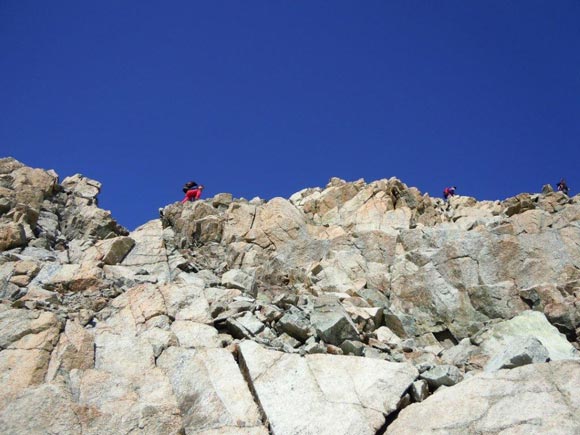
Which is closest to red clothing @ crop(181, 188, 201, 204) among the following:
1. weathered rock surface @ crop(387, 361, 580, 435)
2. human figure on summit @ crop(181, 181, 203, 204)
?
human figure on summit @ crop(181, 181, 203, 204)

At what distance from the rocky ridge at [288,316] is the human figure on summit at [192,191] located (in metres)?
2.74

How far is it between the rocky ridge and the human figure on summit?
2740 mm

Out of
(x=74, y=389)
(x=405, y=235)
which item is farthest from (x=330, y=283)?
(x=74, y=389)

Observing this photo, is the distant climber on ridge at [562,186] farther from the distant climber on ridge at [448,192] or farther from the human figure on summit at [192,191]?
the human figure on summit at [192,191]

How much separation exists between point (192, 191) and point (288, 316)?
2398 centimetres

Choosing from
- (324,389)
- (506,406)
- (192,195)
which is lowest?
(506,406)

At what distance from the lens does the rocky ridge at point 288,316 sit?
16078mm

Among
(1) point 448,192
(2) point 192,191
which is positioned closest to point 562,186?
(1) point 448,192

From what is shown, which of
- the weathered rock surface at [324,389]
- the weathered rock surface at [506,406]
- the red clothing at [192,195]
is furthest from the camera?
the red clothing at [192,195]

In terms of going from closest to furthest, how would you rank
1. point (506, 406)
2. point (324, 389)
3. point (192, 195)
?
1. point (506, 406)
2. point (324, 389)
3. point (192, 195)

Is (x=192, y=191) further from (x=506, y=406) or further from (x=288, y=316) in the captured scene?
(x=506, y=406)

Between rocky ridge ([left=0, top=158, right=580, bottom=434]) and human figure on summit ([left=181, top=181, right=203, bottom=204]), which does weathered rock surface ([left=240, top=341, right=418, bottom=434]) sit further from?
human figure on summit ([left=181, top=181, right=203, bottom=204])

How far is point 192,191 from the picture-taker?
43281 mm

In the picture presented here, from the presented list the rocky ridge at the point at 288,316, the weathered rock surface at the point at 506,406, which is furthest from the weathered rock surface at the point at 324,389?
the weathered rock surface at the point at 506,406
